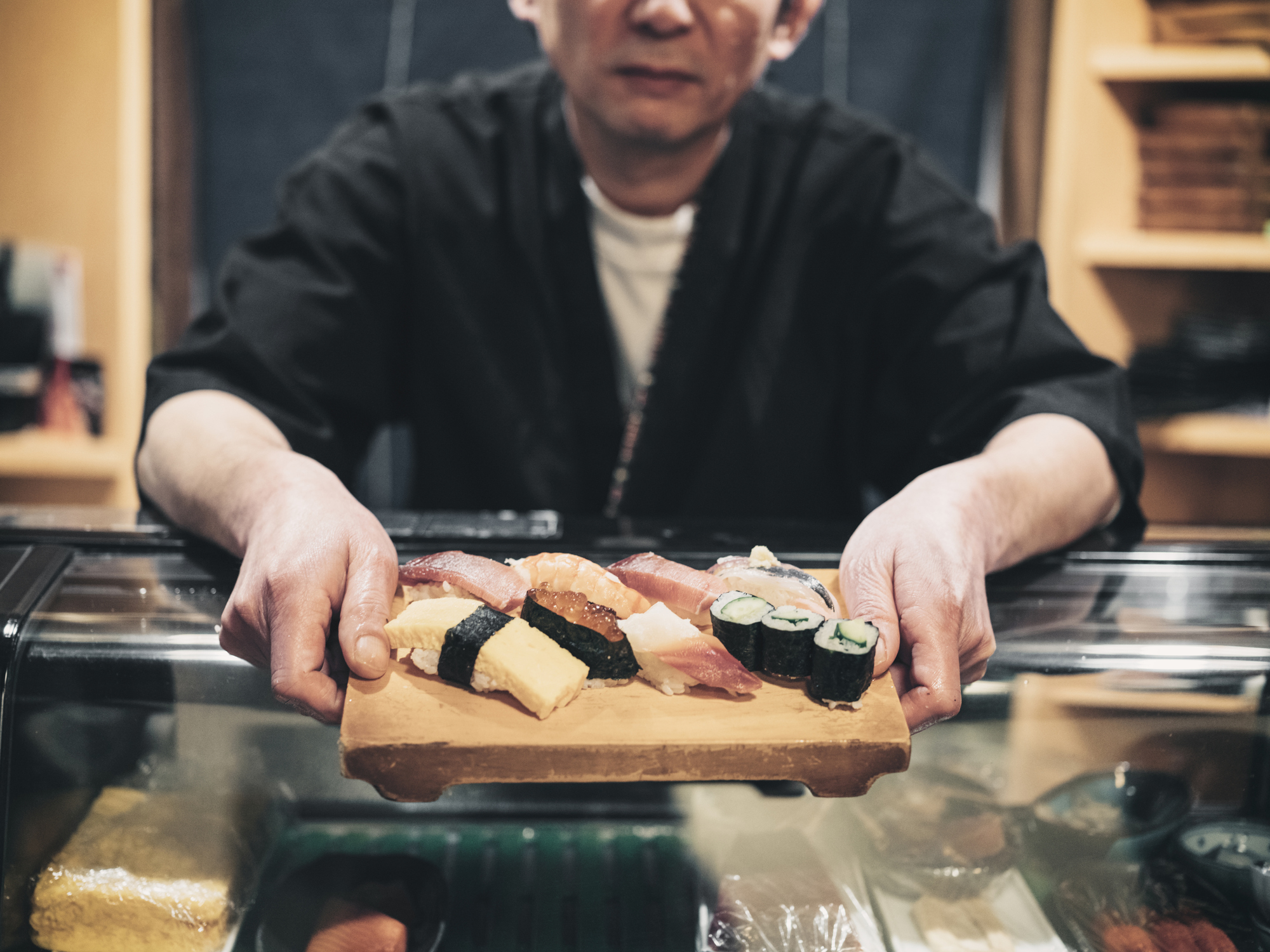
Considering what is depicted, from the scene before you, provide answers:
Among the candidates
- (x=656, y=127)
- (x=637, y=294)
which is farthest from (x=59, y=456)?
(x=656, y=127)

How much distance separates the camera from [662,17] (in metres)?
1.33

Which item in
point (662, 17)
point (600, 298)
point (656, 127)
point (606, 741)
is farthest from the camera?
point (600, 298)

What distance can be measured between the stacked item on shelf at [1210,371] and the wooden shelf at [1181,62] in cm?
60

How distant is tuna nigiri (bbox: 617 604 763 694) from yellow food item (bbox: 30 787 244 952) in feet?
1.58

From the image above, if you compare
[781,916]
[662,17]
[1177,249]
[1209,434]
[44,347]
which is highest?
[662,17]

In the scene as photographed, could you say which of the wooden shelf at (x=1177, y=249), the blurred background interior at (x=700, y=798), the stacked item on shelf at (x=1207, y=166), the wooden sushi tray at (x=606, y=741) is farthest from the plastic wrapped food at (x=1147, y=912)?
the stacked item on shelf at (x=1207, y=166)

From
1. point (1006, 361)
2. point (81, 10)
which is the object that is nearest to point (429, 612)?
point (1006, 361)

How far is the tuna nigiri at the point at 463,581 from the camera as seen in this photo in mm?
808

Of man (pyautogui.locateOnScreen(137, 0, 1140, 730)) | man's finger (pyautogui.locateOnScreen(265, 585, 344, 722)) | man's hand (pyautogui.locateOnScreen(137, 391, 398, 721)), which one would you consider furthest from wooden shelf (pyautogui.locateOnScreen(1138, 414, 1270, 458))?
man's finger (pyautogui.locateOnScreen(265, 585, 344, 722))

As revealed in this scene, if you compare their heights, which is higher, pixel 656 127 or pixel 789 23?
pixel 789 23

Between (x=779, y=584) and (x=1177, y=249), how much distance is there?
87.2 inches

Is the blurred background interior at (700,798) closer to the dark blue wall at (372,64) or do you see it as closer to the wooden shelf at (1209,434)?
the wooden shelf at (1209,434)

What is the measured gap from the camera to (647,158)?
5.26ft

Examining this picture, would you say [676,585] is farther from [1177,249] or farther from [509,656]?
[1177,249]
